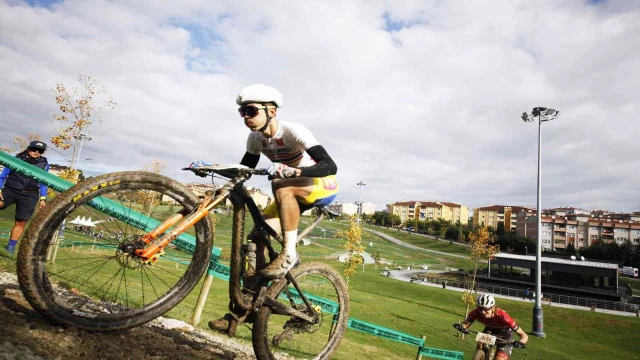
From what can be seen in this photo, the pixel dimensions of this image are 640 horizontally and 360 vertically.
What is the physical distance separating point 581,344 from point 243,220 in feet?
131

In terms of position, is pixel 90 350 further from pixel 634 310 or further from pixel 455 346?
pixel 634 310

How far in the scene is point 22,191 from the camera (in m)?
7.16

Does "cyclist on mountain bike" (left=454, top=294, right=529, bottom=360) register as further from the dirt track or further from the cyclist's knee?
the dirt track

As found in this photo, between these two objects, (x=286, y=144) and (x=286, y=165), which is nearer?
(x=286, y=165)

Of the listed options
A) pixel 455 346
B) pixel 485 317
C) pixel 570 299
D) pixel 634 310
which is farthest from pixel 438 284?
pixel 485 317

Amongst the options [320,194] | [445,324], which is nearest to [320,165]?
[320,194]

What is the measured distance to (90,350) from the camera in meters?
2.74

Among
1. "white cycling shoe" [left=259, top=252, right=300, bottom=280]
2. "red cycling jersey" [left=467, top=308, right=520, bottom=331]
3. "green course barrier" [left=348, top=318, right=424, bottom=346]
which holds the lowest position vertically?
"green course barrier" [left=348, top=318, right=424, bottom=346]

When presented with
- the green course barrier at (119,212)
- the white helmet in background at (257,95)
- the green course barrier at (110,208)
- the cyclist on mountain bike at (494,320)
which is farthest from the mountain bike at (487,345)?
the white helmet in background at (257,95)

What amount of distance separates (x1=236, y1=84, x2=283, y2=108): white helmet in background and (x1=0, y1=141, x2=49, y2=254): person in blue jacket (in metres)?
6.07

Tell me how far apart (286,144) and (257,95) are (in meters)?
0.63

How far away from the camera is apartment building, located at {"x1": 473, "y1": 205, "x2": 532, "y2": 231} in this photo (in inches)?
6713

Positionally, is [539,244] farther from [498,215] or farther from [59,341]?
[498,215]

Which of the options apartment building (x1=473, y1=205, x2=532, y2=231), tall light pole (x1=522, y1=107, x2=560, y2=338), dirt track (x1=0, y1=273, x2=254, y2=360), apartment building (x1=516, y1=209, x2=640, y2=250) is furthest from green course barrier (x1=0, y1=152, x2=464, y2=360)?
apartment building (x1=473, y1=205, x2=532, y2=231)
